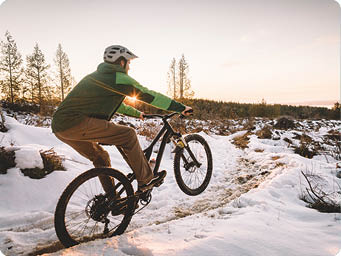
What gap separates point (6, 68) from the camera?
22.9 meters

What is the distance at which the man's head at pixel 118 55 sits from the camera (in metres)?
2.41

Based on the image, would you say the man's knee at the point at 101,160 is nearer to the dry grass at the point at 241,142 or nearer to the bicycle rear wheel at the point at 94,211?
the bicycle rear wheel at the point at 94,211

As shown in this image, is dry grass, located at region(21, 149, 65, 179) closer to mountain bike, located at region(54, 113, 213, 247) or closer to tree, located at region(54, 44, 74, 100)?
mountain bike, located at region(54, 113, 213, 247)

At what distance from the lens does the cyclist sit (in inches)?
86.4

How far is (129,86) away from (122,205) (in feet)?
5.09

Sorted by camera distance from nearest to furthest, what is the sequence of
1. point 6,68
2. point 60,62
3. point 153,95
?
point 153,95 → point 6,68 → point 60,62

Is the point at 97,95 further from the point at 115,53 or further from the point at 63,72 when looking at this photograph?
the point at 63,72

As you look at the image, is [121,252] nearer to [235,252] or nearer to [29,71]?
[235,252]

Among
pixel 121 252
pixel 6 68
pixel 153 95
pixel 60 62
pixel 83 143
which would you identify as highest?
pixel 60 62

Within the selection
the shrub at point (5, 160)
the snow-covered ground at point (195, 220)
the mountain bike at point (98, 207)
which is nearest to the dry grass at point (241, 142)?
the snow-covered ground at point (195, 220)

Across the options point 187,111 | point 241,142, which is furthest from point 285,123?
point 187,111

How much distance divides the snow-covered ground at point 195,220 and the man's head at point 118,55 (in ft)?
7.13

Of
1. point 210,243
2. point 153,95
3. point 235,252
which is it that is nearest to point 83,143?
point 153,95

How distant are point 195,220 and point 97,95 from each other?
210 centimetres
